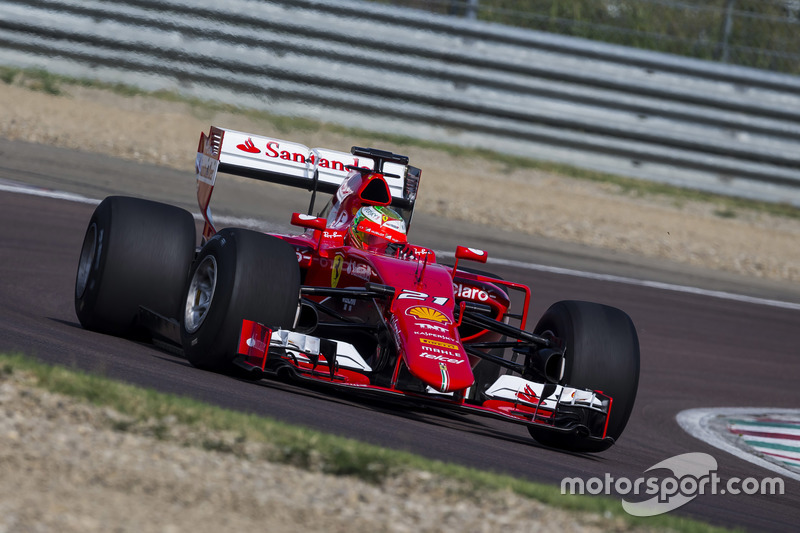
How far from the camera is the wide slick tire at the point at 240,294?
261 inches

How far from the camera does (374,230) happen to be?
8031mm

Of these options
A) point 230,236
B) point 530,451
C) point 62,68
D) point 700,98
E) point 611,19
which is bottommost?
point 530,451

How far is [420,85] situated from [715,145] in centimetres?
419

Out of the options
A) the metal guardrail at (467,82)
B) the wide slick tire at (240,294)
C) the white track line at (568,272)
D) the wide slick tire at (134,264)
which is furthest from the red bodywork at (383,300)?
the metal guardrail at (467,82)

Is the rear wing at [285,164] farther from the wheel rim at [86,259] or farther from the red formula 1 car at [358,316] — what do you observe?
the wheel rim at [86,259]

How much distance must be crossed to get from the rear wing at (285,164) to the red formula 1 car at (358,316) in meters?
0.60

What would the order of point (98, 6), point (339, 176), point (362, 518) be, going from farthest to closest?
point (98, 6), point (339, 176), point (362, 518)

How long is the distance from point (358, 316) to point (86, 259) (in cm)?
200

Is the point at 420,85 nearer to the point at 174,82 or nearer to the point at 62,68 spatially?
the point at 174,82

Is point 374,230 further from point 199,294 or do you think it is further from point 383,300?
point 199,294

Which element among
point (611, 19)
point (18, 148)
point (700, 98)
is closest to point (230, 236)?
point (18, 148)

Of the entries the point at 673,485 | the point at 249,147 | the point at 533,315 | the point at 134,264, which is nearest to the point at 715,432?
the point at 533,315

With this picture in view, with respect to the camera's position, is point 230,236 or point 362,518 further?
point 230,236

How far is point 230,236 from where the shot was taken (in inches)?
273
